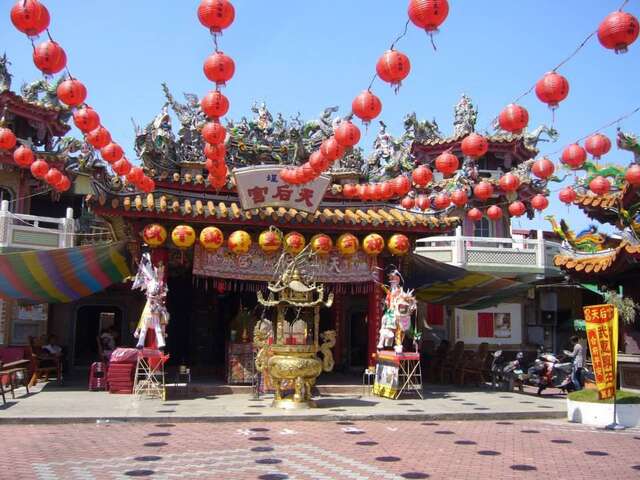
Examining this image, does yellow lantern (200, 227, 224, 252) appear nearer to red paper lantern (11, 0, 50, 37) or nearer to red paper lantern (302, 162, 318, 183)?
red paper lantern (302, 162, 318, 183)

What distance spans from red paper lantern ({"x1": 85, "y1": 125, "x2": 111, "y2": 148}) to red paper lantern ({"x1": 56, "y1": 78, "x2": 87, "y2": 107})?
3.66 feet

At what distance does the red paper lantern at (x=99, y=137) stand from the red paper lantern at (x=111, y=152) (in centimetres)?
19

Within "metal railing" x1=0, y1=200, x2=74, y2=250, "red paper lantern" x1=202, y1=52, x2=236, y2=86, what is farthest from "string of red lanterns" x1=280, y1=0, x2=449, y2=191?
"metal railing" x1=0, y1=200, x2=74, y2=250

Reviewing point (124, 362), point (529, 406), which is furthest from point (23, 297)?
point (529, 406)

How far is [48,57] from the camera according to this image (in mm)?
8055

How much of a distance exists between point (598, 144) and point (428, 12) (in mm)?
4989

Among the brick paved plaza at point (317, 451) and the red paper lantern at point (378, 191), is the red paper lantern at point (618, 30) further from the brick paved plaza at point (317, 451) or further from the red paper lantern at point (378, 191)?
the red paper lantern at point (378, 191)

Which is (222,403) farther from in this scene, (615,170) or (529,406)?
(615,170)

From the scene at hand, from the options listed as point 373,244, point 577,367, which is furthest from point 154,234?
point 577,367

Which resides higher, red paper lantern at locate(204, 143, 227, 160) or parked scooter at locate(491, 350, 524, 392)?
red paper lantern at locate(204, 143, 227, 160)

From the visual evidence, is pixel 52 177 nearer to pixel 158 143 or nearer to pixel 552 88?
pixel 158 143

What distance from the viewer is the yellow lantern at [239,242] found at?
1324 cm

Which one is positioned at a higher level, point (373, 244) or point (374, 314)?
point (373, 244)

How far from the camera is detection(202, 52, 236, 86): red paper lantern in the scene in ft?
28.4
